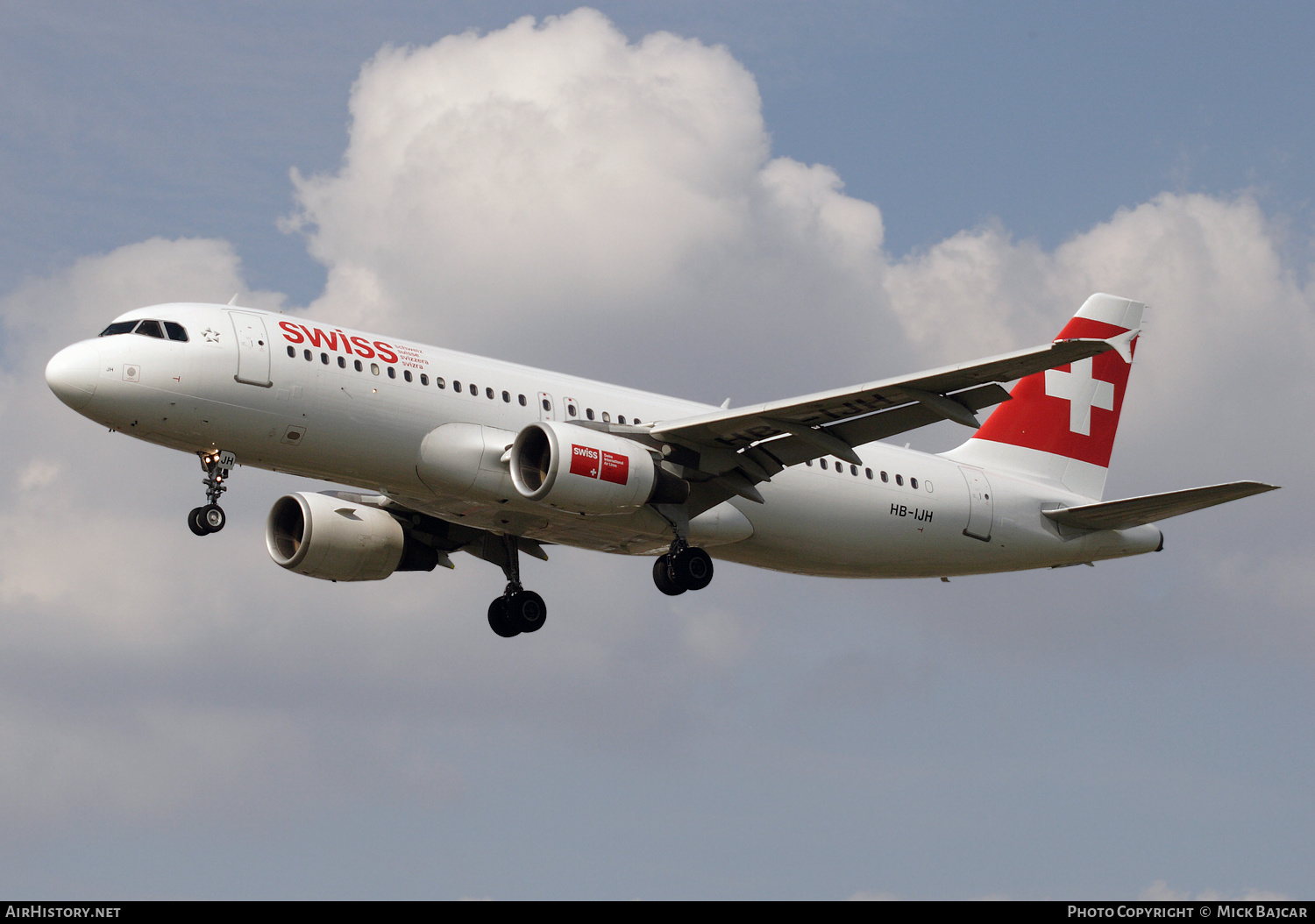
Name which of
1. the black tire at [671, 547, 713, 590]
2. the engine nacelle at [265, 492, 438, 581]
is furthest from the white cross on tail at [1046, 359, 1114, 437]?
the engine nacelle at [265, 492, 438, 581]

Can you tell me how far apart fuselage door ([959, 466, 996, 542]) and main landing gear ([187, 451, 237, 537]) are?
17.9 meters

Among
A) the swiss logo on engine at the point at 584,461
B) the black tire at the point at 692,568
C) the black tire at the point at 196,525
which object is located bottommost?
the black tire at the point at 196,525

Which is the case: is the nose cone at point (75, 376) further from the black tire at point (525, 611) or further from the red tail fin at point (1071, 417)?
the red tail fin at point (1071, 417)

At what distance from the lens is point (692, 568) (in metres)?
35.1

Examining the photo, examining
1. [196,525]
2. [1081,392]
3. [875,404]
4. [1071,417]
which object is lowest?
[196,525]

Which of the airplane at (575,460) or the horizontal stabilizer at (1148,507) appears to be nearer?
the airplane at (575,460)

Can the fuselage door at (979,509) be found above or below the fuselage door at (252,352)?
above

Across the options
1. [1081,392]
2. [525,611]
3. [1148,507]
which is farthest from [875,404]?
[1081,392]

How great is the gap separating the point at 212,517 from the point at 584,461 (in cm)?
736

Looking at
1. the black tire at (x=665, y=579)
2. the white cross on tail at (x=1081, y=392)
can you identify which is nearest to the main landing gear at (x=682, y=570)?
the black tire at (x=665, y=579)

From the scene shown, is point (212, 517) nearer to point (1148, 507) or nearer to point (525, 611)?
point (525, 611)

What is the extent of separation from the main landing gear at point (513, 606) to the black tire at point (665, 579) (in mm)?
5286

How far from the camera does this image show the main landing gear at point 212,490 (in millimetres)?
31172

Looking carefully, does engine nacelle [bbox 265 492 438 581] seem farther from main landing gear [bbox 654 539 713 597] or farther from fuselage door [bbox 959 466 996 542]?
fuselage door [bbox 959 466 996 542]
